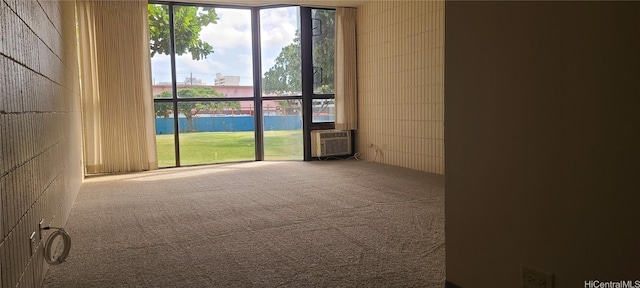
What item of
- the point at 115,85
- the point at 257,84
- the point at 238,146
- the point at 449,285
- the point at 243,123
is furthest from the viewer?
the point at 238,146

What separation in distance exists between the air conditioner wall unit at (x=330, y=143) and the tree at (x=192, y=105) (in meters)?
1.36

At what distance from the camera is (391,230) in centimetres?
291

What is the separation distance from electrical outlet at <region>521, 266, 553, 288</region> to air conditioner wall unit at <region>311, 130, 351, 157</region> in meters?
5.25

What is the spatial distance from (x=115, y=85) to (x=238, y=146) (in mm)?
2168

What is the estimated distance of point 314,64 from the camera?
6824mm

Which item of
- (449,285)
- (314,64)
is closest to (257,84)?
(314,64)

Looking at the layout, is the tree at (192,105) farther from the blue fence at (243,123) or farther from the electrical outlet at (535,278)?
the electrical outlet at (535,278)

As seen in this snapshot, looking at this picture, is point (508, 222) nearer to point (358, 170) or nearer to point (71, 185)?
point (71, 185)

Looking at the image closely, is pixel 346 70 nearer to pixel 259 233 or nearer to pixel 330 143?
pixel 330 143

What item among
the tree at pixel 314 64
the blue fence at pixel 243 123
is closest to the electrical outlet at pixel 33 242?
the blue fence at pixel 243 123

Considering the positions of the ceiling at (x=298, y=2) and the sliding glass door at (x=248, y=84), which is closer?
the ceiling at (x=298, y=2)

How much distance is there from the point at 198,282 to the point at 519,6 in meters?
1.85

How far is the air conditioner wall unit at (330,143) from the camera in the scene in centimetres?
676

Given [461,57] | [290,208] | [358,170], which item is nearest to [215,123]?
[358,170]
